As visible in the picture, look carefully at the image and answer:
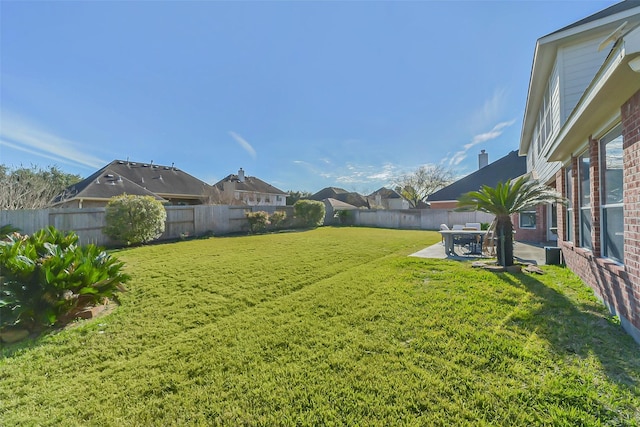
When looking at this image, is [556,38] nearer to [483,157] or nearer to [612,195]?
[612,195]

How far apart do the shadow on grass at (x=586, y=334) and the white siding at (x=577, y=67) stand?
492cm

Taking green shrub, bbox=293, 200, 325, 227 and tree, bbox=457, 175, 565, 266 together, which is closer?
tree, bbox=457, 175, 565, 266

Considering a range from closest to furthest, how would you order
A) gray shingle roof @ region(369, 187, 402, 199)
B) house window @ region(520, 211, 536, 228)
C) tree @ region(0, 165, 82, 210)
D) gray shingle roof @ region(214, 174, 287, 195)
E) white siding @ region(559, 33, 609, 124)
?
white siding @ region(559, 33, 609, 124) → tree @ region(0, 165, 82, 210) → house window @ region(520, 211, 536, 228) → gray shingle roof @ region(214, 174, 287, 195) → gray shingle roof @ region(369, 187, 402, 199)

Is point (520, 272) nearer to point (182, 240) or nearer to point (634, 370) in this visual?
point (634, 370)

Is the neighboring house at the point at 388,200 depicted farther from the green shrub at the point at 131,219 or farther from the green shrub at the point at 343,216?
the green shrub at the point at 131,219

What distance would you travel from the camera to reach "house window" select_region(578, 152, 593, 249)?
4.77 meters

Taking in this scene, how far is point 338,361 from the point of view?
8.86ft

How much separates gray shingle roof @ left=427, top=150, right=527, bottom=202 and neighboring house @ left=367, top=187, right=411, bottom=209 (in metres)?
19.7

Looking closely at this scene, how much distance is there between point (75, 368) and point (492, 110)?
19.7 meters

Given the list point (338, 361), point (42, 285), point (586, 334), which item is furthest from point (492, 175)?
point (42, 285)

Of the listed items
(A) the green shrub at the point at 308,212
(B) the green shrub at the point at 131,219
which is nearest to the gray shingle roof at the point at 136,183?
(B) the green shrub at the point at 131,219

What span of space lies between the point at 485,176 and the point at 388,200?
24.6m

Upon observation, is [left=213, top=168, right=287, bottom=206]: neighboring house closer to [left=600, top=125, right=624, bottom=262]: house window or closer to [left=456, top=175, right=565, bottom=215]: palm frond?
[left=456, top=175, right=565, bottom=215]: palm frond

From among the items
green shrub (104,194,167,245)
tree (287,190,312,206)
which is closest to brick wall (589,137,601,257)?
green shrub (104,194,167,245)
